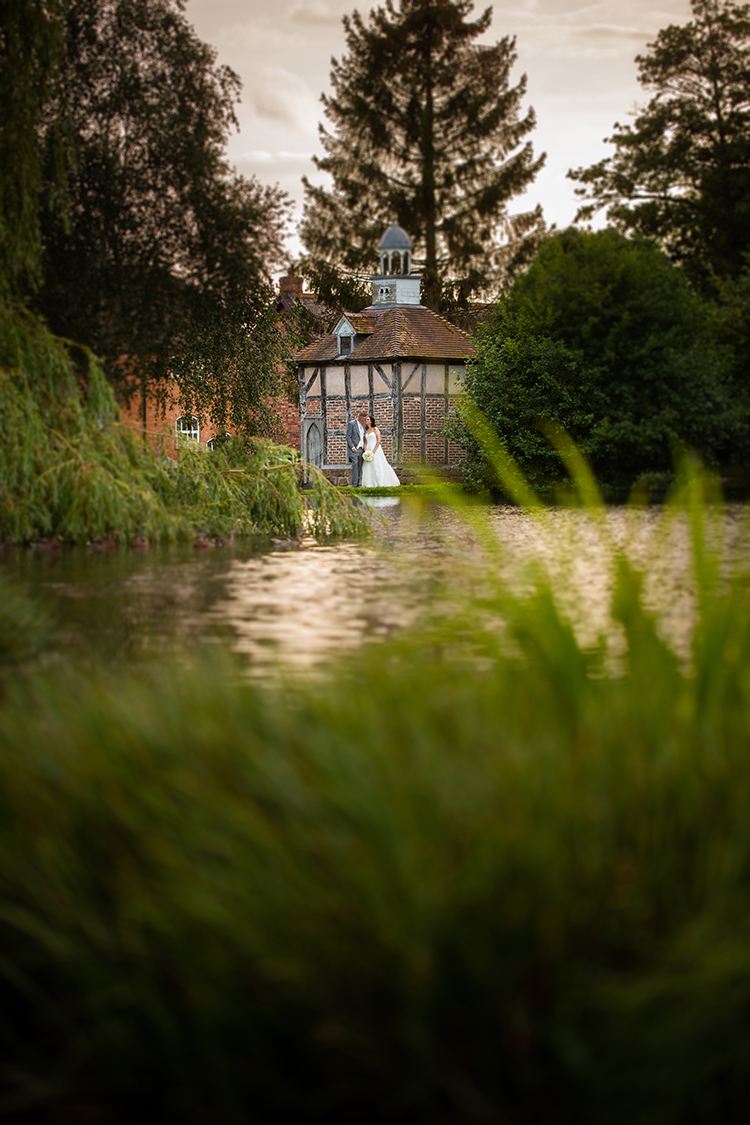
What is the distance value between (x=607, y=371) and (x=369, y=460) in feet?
21.3

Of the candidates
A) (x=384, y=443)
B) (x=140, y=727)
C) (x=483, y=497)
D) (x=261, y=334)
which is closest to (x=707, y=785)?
(x=140, y=727)

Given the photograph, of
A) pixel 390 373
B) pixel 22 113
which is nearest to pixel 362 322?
pixel 390 373

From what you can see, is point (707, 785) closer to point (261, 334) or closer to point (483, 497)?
point (261, 334)

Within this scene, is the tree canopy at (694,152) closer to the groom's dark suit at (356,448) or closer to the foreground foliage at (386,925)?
the groom's dark suit at (356,448)

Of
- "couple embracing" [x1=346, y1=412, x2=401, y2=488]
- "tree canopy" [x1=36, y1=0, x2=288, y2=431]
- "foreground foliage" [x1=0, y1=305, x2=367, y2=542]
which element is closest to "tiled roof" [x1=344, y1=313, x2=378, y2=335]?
"couple embracing" [x1=346, y1=412, x2=401, y2=488]

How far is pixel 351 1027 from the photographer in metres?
2.27

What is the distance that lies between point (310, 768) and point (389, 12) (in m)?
47.8

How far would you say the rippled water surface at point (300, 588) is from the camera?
22.0 feet

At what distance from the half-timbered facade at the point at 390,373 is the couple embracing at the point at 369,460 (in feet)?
15.3

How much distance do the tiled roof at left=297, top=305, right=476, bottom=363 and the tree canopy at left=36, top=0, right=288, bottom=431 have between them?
64.6 feet

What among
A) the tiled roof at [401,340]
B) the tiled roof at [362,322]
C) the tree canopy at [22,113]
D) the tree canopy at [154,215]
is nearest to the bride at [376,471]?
the tiled roof at [401,340]

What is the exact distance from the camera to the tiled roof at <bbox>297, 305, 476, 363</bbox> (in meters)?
39.3

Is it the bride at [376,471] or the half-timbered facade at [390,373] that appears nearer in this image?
the bride at [376,471]

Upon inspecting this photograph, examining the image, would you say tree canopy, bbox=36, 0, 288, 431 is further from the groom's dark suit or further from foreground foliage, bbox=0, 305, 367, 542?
the groom's dark suit
